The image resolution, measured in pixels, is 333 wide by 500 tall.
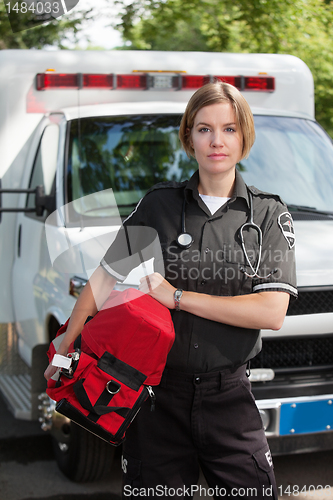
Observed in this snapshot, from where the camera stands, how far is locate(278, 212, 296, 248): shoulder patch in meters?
2.09

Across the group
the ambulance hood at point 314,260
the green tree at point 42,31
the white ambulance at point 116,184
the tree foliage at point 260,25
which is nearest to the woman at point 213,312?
the white ambulance at point 116,184

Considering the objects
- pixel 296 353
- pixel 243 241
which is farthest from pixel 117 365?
pixel 296 353

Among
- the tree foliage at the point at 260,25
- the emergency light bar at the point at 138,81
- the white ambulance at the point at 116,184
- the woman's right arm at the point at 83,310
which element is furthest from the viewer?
the tree foliage at the point at 260,25

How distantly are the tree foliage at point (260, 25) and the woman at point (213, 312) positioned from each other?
8339mm

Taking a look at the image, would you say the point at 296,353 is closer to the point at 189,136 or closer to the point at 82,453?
the point at 82,453

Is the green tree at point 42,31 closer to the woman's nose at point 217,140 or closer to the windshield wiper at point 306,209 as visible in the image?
the windshield wiper at point 306,209

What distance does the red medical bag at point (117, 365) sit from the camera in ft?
6.22

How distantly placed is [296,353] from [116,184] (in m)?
1.50

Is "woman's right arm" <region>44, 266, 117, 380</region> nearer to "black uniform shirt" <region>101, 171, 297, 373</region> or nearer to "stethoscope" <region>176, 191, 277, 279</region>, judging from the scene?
"black uniform shirt" <region>101, 171, 297, 373</region>

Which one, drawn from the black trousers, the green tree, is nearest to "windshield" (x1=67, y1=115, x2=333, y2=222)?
the black trousers

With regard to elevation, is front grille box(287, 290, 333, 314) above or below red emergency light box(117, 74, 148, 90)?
below

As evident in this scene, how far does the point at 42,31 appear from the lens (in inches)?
594

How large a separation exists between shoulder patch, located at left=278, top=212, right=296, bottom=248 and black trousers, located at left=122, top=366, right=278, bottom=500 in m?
0.49

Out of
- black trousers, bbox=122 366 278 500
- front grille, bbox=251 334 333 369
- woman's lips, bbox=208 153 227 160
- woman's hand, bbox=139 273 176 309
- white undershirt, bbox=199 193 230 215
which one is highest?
woman's lips, bbox=208 153 227 160
